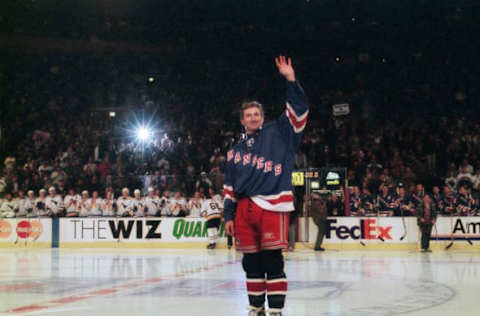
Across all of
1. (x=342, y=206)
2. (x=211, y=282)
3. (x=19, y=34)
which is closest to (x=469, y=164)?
(x=342, y=206)

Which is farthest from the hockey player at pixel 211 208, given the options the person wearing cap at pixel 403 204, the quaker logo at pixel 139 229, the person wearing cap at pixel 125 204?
the person wearing cap at pixel 403 204

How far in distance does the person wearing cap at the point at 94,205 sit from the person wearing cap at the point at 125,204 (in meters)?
0.76

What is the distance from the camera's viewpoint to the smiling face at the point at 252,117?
5809mm

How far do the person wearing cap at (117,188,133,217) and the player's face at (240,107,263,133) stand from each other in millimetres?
16446

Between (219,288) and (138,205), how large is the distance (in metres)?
13.2

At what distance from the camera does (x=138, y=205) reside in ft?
72.2

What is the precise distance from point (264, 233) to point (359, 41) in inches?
1130

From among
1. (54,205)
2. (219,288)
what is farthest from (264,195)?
(54,205)

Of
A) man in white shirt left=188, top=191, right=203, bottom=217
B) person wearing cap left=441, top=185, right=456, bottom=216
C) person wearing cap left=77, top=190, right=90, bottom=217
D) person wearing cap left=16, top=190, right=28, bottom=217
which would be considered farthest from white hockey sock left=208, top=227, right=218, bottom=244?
person wearing cap left=441, top=185, right=456, bottom=216

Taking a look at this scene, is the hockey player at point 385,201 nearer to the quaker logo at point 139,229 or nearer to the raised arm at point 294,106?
the quaker logo at point 139,229

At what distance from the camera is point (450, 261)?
49.0ft

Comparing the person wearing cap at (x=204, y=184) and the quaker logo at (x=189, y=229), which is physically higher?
the person wearing cap at (x=204, y=184)

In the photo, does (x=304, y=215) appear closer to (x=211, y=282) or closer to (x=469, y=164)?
(x=469, y=164)

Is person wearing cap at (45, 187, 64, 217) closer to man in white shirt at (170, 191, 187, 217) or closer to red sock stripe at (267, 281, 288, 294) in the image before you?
man in white shirt at (170, 191, 187, 217)
